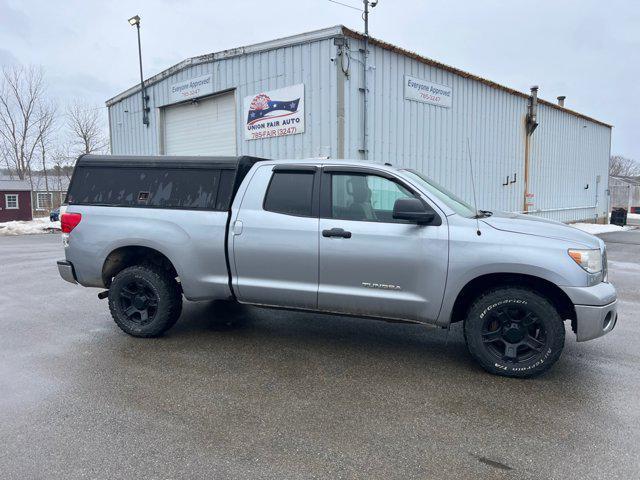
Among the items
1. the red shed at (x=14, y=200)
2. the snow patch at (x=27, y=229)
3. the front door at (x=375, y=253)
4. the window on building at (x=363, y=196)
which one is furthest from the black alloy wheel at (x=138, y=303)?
the red shed at (x=14, y=200)

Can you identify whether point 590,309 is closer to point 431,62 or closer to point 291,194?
point 291,194

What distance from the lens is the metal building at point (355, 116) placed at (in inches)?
435

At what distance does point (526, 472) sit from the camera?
262cm

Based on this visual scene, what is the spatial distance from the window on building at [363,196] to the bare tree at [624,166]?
8525cm

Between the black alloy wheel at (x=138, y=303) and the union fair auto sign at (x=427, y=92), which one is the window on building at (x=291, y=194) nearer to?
the black alloy wheel at (x=138, y=303)

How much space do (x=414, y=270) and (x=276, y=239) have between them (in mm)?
1310

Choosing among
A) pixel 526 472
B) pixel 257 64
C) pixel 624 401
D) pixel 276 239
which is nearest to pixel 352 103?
pixel 257 64

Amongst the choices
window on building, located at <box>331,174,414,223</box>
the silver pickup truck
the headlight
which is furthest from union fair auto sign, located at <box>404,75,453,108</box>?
the headlight

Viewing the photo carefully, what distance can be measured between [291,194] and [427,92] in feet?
31.5

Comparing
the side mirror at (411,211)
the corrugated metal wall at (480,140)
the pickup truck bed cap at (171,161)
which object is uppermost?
the corrugated metal wall at (480,140)

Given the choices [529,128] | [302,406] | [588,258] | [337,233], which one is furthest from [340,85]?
[529,128]

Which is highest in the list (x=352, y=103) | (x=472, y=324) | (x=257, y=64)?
(x=257, y=64)

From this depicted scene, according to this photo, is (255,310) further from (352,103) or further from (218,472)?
(352,103)

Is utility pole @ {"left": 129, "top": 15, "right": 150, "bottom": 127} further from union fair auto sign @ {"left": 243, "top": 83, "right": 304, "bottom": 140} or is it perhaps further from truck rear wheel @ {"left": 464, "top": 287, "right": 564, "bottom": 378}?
truck rear wheel @ {"left": 464, "top": 287, "right": 564, "bottom": 378}
